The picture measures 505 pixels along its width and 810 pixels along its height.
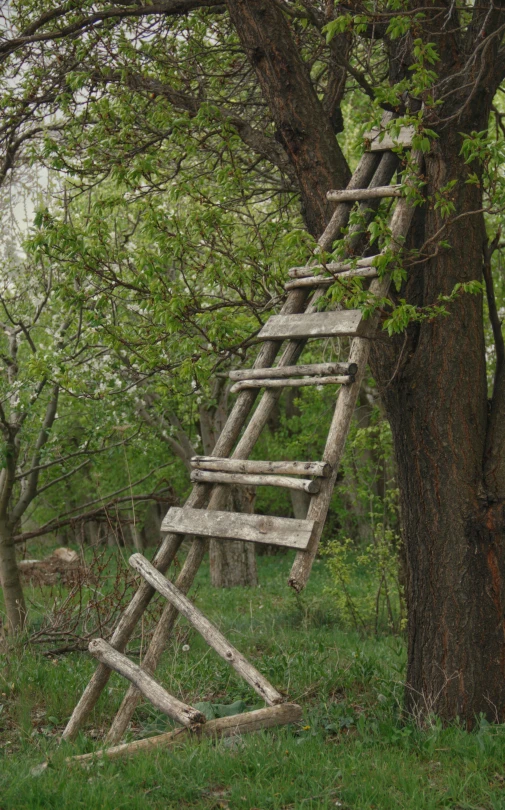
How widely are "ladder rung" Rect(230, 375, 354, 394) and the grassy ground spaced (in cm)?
219

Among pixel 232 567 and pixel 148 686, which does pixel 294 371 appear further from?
pixel 232 567

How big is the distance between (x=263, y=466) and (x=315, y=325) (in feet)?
3.36

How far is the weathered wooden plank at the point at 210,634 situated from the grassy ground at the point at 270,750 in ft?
0.99

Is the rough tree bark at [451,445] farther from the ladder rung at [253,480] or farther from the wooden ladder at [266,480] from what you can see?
the ladder rung at [253,480]

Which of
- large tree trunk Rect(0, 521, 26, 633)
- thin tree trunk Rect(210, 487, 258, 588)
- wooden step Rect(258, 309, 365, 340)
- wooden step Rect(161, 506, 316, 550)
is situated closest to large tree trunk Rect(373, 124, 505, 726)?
wooden step Rect(258, 309, 365, 340)

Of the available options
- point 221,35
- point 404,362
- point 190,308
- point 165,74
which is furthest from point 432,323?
point 221,35

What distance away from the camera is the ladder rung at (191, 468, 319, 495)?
5.06 m

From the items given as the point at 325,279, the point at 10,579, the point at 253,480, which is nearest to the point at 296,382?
the point at 253,480

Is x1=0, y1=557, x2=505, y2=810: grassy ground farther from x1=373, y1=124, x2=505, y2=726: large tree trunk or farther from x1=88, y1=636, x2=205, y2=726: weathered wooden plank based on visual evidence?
x1=373, y1=124, x2=505, y2=726: large tree trunk

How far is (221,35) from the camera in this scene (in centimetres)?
866

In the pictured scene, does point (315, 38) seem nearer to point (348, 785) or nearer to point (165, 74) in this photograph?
point (165, 74)

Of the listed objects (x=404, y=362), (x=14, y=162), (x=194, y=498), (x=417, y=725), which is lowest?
(x=417, y=725)

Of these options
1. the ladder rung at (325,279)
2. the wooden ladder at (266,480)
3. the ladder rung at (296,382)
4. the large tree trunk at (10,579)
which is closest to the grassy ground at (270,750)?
the wooden ladder at (266,480)

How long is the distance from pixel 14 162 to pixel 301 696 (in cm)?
605
